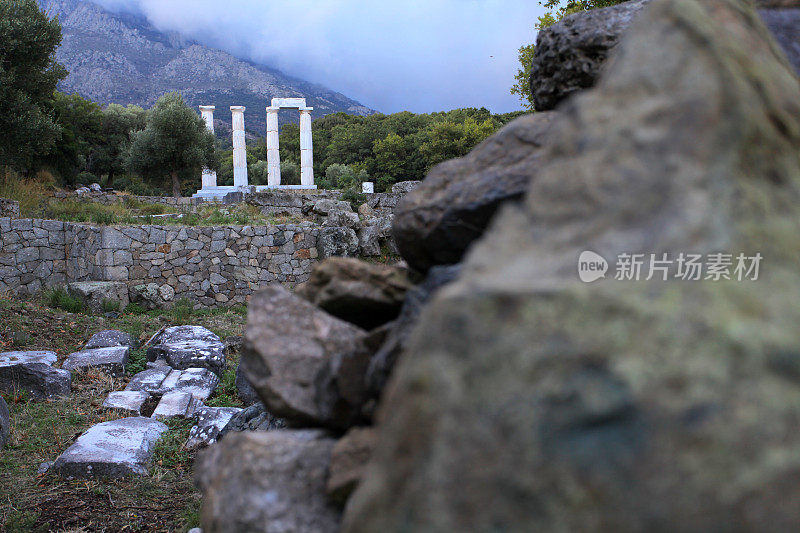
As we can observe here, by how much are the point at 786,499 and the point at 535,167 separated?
4.43 ft

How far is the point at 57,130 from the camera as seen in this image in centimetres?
1555

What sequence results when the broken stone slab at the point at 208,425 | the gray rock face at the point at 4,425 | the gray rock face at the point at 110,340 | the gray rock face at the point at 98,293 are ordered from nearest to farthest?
the gray rock face at the point at 4,425
the broken stone slab at the point at 208,425
the gray rock face at the point at 110,340
the gray rock face at the point at 98,293

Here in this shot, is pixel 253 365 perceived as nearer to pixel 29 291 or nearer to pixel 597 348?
pixel 597 348

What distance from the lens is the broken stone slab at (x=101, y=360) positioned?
285 inches

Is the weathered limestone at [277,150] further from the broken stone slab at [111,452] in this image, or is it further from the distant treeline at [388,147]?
the broken stone slab at [111,452]

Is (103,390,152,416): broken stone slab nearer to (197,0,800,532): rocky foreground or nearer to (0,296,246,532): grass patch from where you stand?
(0,296,246,532): grass patch

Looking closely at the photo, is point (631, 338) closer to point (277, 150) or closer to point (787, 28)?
point (787, 28)

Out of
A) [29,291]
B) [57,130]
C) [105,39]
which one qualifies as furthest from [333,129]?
[105,39]

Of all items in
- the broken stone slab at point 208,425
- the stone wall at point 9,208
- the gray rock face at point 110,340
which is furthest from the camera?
the stone wall at point 9,208

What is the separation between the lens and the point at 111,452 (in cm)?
479

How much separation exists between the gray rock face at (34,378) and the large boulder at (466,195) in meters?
5.75

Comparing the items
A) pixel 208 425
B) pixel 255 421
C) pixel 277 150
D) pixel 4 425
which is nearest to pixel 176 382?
pixel 208 425

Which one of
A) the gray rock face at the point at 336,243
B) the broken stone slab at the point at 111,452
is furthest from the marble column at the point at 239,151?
the broken stone slab at the point at 111,452

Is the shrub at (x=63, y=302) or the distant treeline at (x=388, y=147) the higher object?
the distant treeline at (x=388, y=147)
